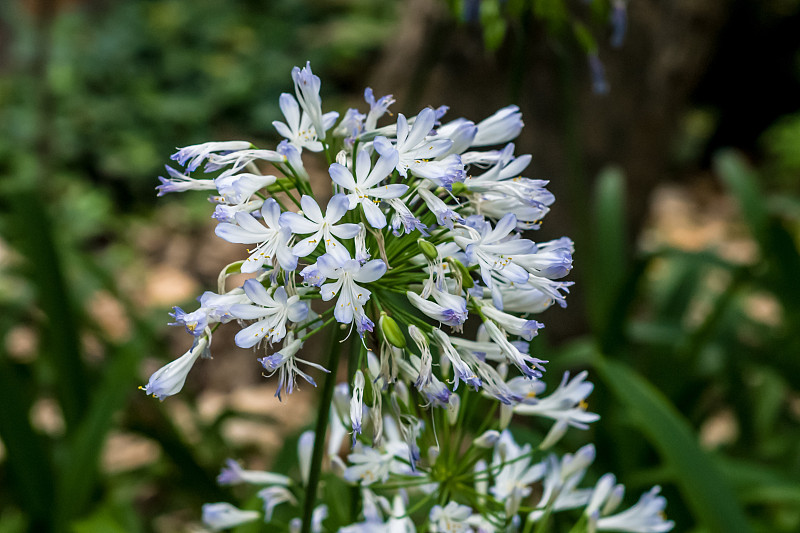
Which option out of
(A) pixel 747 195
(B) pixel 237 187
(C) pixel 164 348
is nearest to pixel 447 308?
(B) pixel 237 187

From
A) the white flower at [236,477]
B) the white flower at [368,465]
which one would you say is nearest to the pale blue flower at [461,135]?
the white flower at [368,465]

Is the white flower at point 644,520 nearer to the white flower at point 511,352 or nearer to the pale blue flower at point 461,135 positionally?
the white flower at point 511,352

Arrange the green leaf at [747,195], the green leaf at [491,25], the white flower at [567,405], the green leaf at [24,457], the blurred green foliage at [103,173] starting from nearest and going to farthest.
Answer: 1. the white flower at [567,405]
2. the green leaf at [491,25]
3. the green leaf at [24,457]
4. the blurred green foliage at [103,173]
5. the green leaf at [747,195]

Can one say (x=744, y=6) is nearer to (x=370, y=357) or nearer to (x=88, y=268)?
(x=88, y=268)

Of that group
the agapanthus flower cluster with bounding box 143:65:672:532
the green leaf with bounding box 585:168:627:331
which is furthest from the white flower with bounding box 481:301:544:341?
the green leaf with bounding box 585:168:627:331

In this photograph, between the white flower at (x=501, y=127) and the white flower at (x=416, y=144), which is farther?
the white flower at (x=501, y=127)

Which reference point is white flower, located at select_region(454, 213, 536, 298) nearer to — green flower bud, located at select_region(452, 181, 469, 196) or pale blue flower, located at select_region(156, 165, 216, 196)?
green flower bud, located at select_region(452, 181, 469, 196)

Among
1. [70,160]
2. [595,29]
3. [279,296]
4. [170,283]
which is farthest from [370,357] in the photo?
[70,160]
